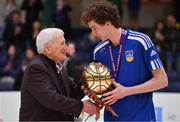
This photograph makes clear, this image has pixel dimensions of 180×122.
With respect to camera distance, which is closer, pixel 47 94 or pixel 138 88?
pixel 47 94

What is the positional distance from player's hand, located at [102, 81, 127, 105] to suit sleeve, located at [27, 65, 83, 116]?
21 cm

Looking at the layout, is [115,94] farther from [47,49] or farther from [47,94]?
[47,49]

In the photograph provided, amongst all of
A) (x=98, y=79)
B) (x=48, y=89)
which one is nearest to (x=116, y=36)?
(x=98, y=79)

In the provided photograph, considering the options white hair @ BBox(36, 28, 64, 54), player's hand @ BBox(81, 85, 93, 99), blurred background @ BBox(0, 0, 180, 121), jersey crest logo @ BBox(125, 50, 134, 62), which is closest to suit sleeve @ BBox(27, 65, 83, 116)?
player's hand @ BBox(81, 85, 93, 99)

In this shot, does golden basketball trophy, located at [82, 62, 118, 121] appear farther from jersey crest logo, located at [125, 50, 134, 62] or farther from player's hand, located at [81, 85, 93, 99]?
jersey crest logo, located at [125, 50, 134, 62]

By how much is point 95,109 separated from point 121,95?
0.25m

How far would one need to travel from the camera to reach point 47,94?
397cm

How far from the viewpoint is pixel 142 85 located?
414cm

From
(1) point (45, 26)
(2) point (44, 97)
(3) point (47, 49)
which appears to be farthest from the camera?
(1) point (45, 26)

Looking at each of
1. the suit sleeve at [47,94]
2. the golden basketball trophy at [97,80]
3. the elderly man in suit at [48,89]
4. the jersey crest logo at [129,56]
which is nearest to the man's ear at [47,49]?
the elderly man in suit at [48,89]

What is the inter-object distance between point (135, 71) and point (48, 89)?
0.70 meters

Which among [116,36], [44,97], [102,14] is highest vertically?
[102,14]

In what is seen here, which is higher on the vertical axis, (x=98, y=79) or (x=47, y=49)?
(x=47, y=49)

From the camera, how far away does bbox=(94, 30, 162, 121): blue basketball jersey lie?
13.9 ft
